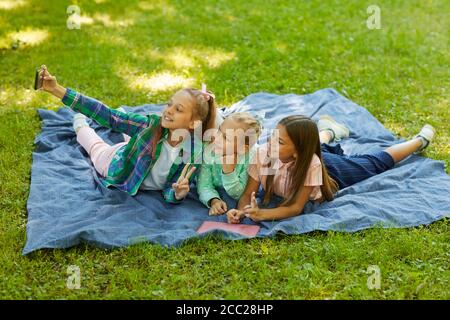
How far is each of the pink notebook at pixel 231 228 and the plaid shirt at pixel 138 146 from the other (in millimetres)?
370

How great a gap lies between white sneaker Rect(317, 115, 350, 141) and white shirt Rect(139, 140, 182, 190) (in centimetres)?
147

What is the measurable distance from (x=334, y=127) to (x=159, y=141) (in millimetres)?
1661

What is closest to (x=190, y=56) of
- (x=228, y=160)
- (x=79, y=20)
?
(x=79, y=20)

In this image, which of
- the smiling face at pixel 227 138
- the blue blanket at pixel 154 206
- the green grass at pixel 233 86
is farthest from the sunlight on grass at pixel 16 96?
the smiling face at pixel 227 138

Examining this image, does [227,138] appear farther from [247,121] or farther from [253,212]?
[253,212]

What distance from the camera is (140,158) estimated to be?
14.5 feet

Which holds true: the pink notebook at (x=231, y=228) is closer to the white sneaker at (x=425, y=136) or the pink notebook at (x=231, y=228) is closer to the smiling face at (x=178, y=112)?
the smiling face at (x=178, y=112)

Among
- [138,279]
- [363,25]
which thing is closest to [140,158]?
[138,279]

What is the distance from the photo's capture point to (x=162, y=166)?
177 inches

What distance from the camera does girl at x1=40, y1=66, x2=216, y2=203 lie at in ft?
14.1

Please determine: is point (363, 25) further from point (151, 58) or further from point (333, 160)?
point (333, 160)

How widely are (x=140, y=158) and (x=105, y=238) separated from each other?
0.69m

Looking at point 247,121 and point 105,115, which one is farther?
point 105,115

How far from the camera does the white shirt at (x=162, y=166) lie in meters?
4.44
